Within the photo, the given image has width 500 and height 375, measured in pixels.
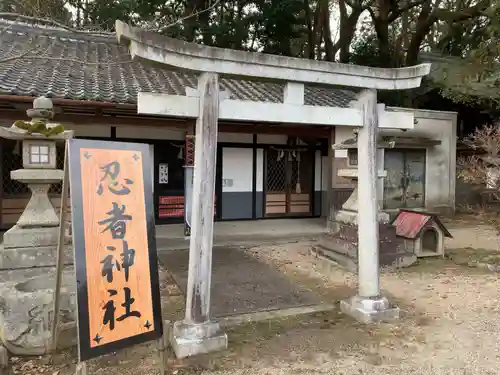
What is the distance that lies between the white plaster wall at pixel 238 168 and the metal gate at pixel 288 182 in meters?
0.58

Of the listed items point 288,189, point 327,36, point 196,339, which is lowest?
point 196,339

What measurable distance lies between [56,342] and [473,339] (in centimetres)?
424

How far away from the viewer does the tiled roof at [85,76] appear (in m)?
7.61

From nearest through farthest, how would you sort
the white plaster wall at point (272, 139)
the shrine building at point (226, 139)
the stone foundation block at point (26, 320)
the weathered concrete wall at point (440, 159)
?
the stone foundation block at point (26, 320) → the shrine building at point (226, 139) → the white plaster wall at point (272, 139) → the weathered concrete wall at point (440, 159)

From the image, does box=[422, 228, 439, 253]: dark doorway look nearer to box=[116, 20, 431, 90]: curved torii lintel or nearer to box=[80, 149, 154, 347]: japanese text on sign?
box=[116, 20, 431, 90]: curved torii lintel

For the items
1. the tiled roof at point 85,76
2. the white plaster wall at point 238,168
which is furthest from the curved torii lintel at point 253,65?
the white plaster wall at point 238,168

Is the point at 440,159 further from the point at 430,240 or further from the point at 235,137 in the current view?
the point at 235,137

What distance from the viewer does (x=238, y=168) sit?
1162cm

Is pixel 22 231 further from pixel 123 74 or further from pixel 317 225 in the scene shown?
pixel 317 225

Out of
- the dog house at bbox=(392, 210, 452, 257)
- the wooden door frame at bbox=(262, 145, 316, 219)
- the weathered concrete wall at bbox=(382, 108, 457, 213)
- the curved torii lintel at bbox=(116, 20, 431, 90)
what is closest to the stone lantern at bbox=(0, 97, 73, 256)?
the curved torii lintel at bbox=(116, 20, 431, 90)


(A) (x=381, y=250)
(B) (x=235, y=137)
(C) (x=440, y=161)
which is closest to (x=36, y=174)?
(A) (x=381, y=250)

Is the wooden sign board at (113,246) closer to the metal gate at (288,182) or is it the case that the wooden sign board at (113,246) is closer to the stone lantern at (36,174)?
the stone lantern at (36,174)

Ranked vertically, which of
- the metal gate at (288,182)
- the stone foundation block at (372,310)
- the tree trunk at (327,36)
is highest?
the tree trunk at (327,36)

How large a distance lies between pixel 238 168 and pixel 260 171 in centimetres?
71
